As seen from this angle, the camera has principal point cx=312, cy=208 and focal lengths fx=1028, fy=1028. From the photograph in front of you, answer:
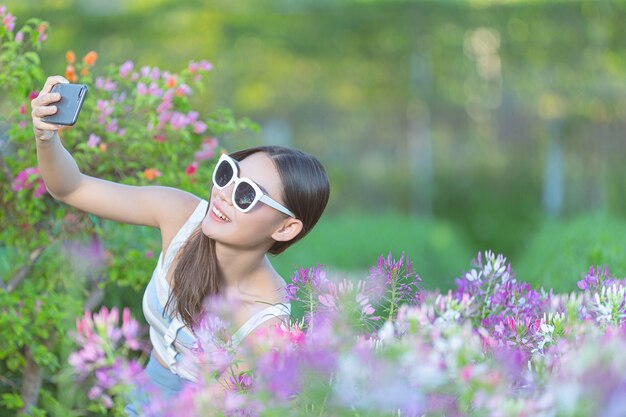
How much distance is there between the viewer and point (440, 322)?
2207mm

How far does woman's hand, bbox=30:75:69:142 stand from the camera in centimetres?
273

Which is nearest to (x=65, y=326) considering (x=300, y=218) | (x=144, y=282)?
(x=144, y=282)

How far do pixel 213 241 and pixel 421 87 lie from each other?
10952mm

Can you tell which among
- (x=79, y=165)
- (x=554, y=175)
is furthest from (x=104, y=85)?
(x=554, y=175)

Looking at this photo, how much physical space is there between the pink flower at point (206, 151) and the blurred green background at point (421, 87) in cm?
837

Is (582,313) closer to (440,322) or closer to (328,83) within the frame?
(440,322)

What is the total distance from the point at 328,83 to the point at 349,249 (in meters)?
6.14

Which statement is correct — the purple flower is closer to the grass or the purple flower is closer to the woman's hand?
the woman's hand

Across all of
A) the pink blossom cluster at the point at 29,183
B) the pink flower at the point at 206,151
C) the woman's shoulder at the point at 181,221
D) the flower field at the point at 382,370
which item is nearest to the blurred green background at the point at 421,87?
the pink flower at the point at 206,151

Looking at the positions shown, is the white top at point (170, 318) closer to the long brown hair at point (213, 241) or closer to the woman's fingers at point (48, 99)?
the long brown hair at point (213, 241)

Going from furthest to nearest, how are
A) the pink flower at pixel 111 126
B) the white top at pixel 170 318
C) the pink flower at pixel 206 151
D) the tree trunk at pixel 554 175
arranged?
the tree trunk at pixel 554 175, the pink flower at pixel 206 151, the pink flower at pixel 111 126, the white top at pixel 170 318

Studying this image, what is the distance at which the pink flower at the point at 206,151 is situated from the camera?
406 cm

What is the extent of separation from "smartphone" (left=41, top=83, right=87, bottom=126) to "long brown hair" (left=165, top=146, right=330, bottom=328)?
1.59ft

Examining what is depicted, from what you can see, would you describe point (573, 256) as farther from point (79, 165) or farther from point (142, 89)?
point (79, 165)
